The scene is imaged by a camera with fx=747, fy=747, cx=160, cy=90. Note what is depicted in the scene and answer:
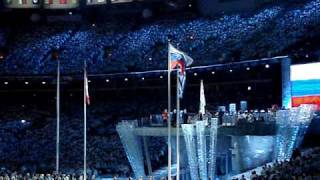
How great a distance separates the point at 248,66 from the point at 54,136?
15.6m

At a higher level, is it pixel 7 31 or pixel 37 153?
pixel 7 31

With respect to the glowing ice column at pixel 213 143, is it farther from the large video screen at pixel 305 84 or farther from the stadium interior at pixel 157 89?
the large video screen at pixel 305 84

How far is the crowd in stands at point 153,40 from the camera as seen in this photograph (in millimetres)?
51062

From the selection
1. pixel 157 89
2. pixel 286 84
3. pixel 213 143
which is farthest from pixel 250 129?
pixel 157 89

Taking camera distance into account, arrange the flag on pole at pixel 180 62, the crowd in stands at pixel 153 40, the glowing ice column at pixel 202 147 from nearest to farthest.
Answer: the flag on pole at pixel 180 62 → the glowing ice column at pixel 202 147 → the crowd in stands at pixel 153 40

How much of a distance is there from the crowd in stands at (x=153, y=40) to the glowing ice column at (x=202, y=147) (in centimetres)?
1008

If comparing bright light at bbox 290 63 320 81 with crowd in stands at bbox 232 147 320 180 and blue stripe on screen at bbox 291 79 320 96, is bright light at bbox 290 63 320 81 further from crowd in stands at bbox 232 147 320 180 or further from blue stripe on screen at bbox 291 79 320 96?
crowd in stands at bbox 232 147 320 180

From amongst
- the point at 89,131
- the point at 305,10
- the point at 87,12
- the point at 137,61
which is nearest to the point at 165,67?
the point at 137,61

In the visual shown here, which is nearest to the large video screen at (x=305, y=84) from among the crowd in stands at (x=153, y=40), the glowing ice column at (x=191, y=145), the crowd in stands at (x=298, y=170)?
the crowd in stands at (x=153, y=40)

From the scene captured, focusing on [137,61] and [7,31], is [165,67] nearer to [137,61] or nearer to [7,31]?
[137,61]

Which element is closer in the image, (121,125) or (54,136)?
(121,125)

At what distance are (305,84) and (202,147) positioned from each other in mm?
7412

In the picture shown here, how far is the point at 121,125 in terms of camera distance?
146ft

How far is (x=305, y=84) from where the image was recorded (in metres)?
42.1
